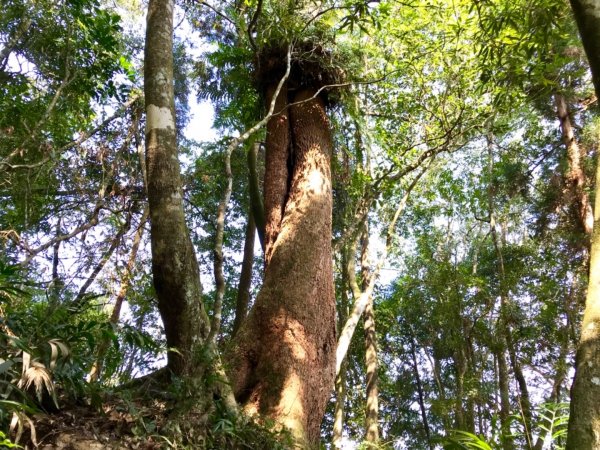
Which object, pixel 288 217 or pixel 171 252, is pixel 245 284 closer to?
pixel 288 217

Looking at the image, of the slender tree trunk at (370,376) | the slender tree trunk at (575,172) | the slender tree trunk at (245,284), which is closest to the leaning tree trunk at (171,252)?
Result: the slender tree trunk at (245,284)

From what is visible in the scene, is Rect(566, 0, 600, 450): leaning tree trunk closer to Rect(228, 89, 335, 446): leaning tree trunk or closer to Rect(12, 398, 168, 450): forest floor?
Rect(228, 89, 335, 446): leaning tree trunk

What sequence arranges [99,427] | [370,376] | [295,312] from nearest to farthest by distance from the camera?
[99,427]
[295,312]
[370,376]

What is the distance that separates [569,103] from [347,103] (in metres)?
8.77

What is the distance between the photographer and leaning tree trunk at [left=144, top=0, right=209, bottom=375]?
2.56 m

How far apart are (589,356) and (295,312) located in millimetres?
1929

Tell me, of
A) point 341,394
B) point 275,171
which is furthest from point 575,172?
point 275,171

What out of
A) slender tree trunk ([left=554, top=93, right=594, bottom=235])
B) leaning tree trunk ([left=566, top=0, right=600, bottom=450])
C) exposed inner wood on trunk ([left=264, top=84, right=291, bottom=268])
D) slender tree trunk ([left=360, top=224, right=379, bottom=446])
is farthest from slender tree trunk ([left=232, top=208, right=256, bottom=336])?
slender tree trunk ([left=554, top=93, right=594, bottom=235])

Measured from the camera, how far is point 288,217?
4.26 meters

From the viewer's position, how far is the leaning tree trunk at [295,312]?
125 inches

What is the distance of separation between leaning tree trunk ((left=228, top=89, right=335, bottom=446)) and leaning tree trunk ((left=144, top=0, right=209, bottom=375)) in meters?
→ 0.74

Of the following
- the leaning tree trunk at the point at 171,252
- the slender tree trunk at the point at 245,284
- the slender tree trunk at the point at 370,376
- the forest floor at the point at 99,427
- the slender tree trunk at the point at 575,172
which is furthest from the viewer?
the slender tree trunk at the point at 575,172

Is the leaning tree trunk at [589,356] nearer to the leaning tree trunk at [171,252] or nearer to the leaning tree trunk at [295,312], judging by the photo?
the leaning tree trunk at [295,312]

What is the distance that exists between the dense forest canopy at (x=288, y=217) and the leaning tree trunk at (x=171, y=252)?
1 centimetres
